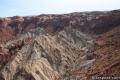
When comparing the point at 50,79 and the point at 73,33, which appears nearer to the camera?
the point at 50,79

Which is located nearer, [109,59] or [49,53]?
[109,59]

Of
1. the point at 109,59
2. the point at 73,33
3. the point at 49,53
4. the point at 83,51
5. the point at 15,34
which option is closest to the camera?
the point at 109,59

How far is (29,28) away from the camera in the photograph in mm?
84938

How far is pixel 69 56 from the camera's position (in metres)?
50.1

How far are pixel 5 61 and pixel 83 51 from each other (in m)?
13.9

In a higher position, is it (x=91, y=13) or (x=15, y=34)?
(x=91, y=13)

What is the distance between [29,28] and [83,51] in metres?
33.9

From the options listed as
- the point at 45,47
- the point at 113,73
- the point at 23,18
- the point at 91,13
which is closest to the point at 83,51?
the point at 45,47

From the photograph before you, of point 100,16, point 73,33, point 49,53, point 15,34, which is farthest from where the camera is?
point 15,34

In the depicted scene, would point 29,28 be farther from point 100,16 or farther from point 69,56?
point 69,56

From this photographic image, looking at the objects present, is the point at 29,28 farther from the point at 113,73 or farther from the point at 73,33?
the point at 113,73

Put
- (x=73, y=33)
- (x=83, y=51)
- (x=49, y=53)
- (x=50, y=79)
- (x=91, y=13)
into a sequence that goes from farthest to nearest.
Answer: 1. (x=91, y=13)
2. (x=73, y=33)
3. (x=83, y=51)
4. (x=49, y=53)
5. (x=50, y=79)

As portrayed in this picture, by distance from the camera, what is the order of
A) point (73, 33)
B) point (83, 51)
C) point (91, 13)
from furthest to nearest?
point (91, 13)
point (73, 33)
point (83, 51)

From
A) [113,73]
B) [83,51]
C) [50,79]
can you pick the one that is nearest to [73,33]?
[83,51]
